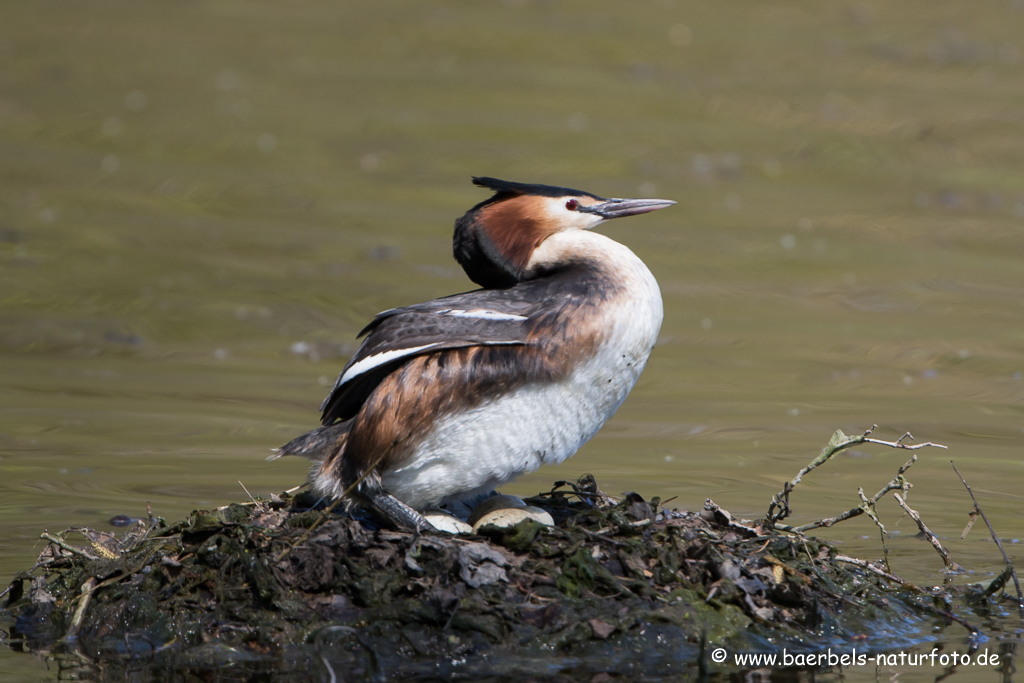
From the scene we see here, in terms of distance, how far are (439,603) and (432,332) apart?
3.84 ft

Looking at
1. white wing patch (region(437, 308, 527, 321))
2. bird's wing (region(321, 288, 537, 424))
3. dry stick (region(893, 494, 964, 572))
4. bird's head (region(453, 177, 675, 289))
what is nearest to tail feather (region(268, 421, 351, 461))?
bird's wing (region(321, 288, 537, 424))

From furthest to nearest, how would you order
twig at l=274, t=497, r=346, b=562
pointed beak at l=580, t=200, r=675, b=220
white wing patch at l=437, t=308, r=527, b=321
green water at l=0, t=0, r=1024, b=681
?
green water at l=0, t=0, r=1024, b=681, pointed beak at l=580, t=200, r=675, b=220, white wing patch at l=437, t=308, r=527, b=321, twig at l=274, t=497, r=346, b=562

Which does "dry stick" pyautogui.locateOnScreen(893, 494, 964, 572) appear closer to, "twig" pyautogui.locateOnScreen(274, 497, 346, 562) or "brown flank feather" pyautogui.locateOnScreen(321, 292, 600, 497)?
"brown flank feather" pyautogui.locateOnScreen(321, 292, 600, 497)

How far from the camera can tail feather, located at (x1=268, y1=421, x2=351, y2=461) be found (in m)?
6.70

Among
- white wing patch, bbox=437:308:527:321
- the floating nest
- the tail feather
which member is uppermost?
white wing patch, bbox=437:308:527:321

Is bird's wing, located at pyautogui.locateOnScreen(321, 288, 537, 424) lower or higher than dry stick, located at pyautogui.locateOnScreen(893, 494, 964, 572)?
higher

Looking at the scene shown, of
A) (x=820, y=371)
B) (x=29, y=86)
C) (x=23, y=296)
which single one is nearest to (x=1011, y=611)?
(x=820, y=371)

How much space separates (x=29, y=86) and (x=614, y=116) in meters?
7.90

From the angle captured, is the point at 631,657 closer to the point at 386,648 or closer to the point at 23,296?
the point at 386,648

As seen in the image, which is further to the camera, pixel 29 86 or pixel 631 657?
pixel 29 86

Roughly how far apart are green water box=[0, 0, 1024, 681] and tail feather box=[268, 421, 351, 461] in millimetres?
1540

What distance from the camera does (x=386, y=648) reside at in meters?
5.87

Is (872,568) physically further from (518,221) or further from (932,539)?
(518,221)

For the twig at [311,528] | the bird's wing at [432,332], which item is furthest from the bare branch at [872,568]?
the twig at [311,528]
